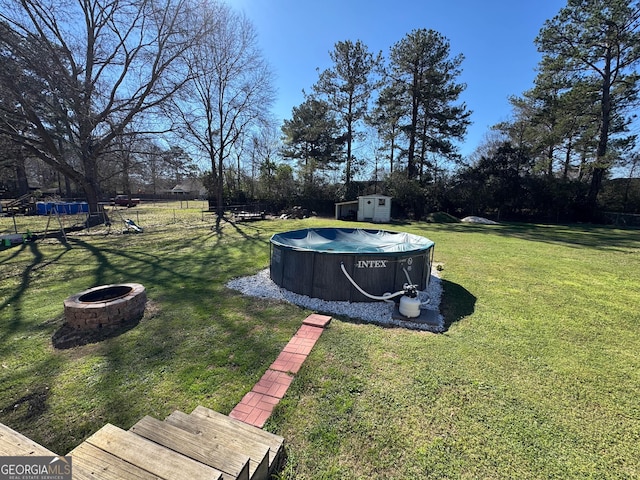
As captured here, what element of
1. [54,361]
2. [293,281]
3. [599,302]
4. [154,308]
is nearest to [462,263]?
[599,302]

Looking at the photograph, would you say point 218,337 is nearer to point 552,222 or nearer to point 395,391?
point 395,391

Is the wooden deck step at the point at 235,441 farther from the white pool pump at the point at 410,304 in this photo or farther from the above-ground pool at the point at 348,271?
the above-ground pool at the point at 348,271

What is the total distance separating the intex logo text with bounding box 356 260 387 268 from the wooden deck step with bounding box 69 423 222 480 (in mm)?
4111

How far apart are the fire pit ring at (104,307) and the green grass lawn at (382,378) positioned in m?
0.30

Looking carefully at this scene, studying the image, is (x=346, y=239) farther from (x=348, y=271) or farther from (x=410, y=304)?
(x=410, y=304)

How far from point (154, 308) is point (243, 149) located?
96.5ft

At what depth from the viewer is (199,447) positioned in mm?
1709

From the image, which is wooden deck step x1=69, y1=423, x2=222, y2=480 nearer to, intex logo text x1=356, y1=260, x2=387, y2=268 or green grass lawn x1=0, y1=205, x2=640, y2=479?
green grass lawn x1=0, y1=205, x2=640, y2=479

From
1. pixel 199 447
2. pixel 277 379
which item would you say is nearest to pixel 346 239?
pixel 277 379

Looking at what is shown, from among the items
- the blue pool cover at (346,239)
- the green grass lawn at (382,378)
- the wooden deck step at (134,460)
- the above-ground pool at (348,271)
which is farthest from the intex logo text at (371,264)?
the wooden deck step at (134,460)

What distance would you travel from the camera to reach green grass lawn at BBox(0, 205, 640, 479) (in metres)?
2.22

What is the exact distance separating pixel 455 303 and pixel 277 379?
391 cm

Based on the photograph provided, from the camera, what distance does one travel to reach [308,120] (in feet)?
81.8

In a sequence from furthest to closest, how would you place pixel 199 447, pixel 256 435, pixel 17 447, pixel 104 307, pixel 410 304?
pixel 410 304, pixel 104 307, pixel 256 435, pixel 199 447, pixel 17 447
